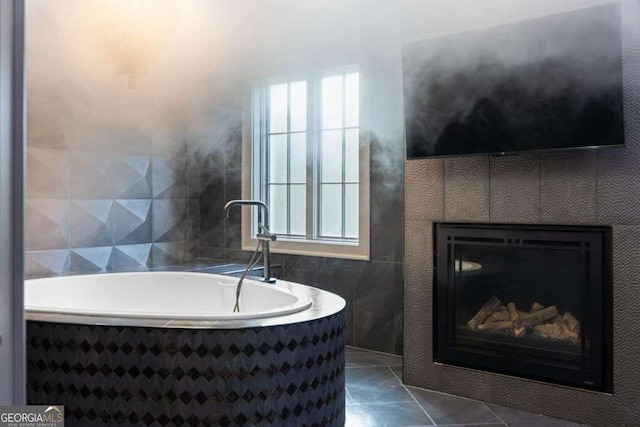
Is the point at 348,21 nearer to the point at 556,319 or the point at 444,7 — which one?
the point at 444,7

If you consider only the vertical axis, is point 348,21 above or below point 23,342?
above

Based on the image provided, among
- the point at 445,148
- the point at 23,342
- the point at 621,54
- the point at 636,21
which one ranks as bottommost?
the point at 23,342

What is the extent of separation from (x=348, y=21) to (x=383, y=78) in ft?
1.89

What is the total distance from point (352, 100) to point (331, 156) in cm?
36

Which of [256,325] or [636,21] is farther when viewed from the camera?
[636,21]

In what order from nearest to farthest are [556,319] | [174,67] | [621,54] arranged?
[621,54] < [556,319] < [174,67]

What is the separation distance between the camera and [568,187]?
2113mm

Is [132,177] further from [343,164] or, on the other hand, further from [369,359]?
[369,359]

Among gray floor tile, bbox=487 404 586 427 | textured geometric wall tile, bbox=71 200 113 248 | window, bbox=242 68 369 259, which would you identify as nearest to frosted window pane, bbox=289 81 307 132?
window, bbox=242 68 369 259

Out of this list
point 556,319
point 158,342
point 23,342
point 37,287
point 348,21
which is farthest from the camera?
point 37,287

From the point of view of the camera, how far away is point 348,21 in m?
2.42

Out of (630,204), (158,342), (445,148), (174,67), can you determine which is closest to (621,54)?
(630,204)

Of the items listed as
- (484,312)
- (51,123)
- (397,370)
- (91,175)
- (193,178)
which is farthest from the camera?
(193,178)
